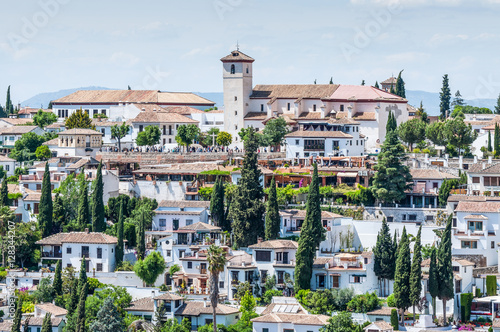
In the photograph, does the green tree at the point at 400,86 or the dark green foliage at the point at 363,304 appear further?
the green tree at the point at 400,86

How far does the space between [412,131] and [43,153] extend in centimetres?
2890

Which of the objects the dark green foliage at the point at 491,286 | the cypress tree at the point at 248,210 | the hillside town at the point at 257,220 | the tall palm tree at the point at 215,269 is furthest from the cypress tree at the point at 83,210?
the dark green foliage at the point at 491,286

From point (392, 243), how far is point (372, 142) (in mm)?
25837

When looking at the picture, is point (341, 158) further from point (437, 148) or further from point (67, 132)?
point (67, 132)

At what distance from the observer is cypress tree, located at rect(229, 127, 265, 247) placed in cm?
6656

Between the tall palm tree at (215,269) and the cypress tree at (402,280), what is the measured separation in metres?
9.41

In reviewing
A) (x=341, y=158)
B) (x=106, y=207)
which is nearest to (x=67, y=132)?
(x=106, y=207)

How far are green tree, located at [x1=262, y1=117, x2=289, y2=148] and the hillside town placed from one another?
0.11 metres

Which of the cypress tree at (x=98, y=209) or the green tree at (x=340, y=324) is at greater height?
the cypress tree at (x=98, y=209)

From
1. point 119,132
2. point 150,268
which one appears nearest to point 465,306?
point 150,268

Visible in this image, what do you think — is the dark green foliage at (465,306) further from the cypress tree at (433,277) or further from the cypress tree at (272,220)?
the cypress tree at (272,220)

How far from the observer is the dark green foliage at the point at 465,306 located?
197 ft

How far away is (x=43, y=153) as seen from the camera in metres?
87.8

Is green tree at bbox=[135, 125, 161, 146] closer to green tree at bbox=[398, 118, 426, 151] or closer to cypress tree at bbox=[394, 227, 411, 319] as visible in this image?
green tree at bbox=[398, 118, 426, 151]
